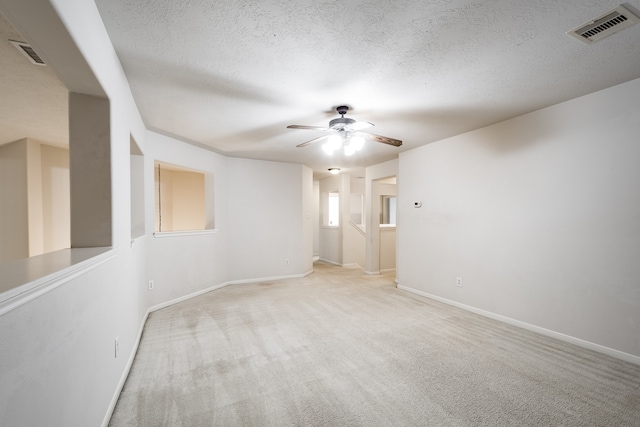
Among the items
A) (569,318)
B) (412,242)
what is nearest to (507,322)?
(569,318)

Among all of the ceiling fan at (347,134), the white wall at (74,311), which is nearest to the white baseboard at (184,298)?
the white wall at (74,311)

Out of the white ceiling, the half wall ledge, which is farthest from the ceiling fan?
the half wall ledge

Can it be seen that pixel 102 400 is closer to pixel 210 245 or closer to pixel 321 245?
pixel 210 245

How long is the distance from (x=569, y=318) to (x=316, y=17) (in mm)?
3550

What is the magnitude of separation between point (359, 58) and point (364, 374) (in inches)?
96.3

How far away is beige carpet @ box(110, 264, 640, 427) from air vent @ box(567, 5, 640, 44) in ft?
7.98

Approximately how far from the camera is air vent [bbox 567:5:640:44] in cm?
157

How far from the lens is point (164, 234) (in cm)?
385

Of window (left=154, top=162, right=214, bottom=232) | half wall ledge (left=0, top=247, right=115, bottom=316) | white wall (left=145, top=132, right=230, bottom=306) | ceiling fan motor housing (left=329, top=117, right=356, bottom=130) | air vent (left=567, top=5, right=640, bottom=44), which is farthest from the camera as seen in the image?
window (left=154, top=162, right=214, bottom=232)

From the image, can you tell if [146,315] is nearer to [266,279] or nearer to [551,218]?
[266,279]

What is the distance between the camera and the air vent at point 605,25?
1.57 meters

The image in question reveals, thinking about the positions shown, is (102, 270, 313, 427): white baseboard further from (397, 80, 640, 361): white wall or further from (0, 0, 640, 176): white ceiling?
(397, 80, 640, 361): white wall

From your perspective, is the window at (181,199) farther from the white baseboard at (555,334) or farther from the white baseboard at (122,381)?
the white baseboard at (555,334)

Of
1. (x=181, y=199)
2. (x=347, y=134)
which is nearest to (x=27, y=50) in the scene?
(x=347, y=134)
